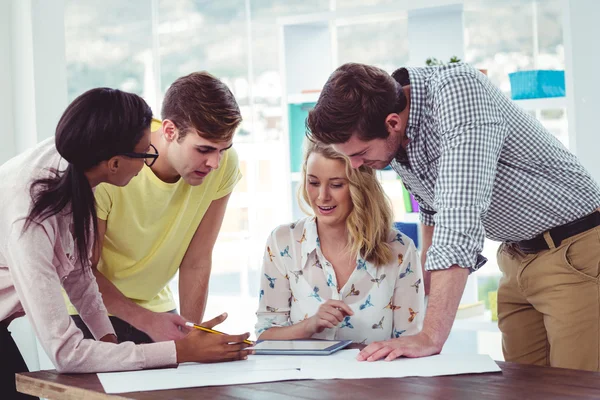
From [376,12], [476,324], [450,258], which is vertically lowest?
[476,324]

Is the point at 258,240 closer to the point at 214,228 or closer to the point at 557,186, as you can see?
the point at 214,228

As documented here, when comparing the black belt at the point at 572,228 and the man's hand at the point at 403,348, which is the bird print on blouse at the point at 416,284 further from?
the man's hand at the point at 403,348

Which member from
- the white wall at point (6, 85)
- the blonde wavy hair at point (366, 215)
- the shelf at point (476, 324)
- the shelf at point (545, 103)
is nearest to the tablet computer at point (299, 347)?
the blonde wavy hair at point (366, 215)

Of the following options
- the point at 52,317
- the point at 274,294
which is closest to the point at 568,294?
the point at 274,294

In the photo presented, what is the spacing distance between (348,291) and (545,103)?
1.51 m

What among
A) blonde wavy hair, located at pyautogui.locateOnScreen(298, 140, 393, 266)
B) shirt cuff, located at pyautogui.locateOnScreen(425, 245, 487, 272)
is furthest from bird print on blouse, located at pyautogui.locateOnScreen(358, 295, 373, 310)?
shirt cuff, located at pyautogui.locateOnScreen(425, 245, 487, 272)

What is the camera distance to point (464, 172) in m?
1.79

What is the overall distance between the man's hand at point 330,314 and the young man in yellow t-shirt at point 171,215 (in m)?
0.36

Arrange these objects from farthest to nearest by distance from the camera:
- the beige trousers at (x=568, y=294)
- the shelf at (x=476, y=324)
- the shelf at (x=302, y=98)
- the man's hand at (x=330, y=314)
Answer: the shelf at (x=302, y=98) < the shelf at (x=476, y=324) < the man's hand at (x=330, y=314) < the beige trousers at (x=568, y=294)

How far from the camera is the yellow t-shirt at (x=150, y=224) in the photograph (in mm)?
2307

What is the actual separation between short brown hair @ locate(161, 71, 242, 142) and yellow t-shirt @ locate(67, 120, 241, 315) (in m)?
0.23

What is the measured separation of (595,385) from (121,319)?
1409mm

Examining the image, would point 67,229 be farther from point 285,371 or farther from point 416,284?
point 416,284

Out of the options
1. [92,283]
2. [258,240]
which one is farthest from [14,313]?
[258,240]
